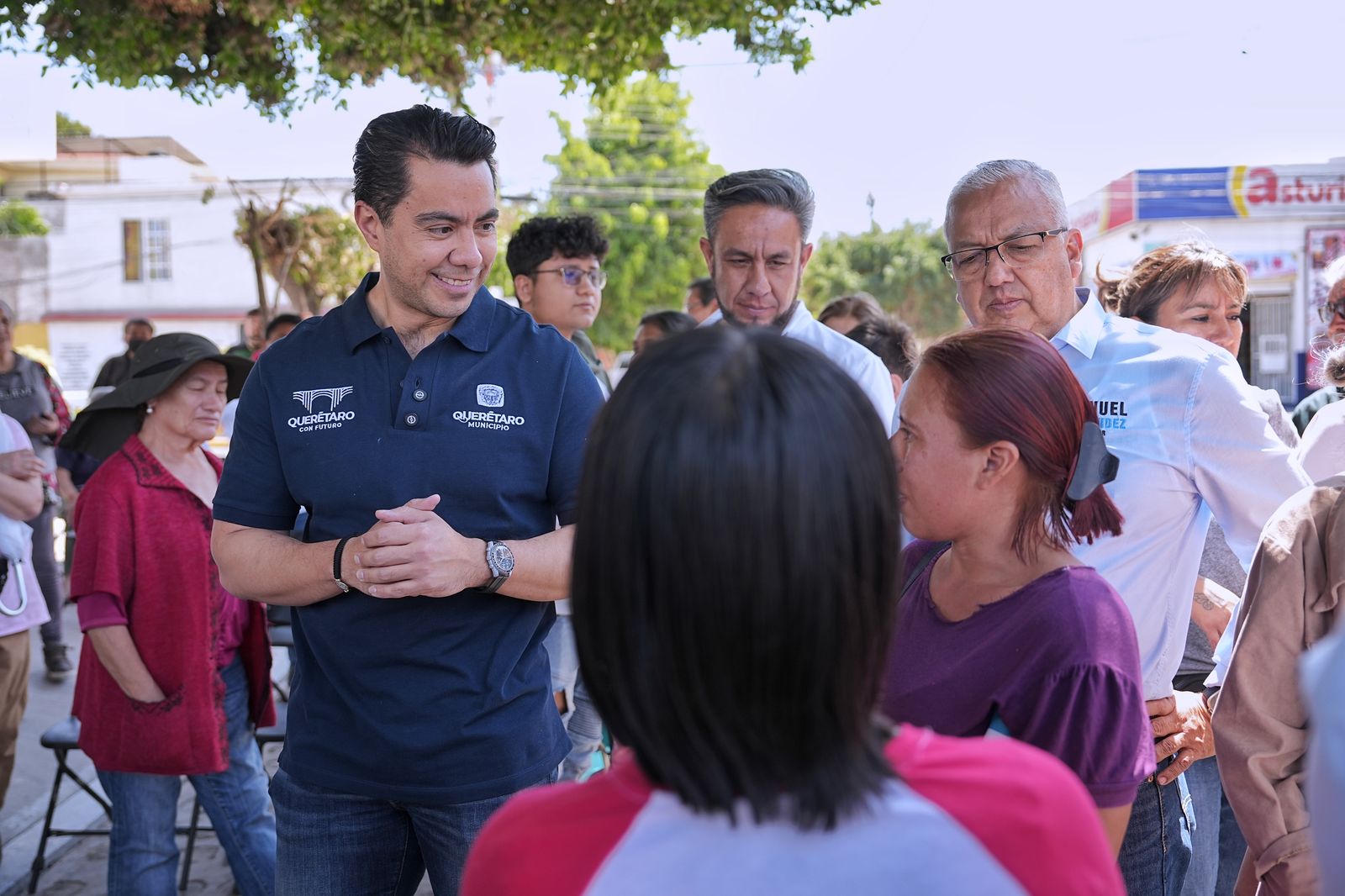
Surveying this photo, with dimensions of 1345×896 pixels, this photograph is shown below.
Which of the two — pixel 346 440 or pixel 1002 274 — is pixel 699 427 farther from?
pixel 1002 274

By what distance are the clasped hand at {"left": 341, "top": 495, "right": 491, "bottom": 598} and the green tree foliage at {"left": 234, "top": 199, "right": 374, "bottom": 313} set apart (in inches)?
318

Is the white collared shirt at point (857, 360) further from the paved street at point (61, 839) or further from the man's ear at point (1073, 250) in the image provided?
the paved street at point (61, 839)

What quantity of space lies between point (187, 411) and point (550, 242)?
→ 1.94m

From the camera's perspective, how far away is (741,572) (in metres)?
1.02

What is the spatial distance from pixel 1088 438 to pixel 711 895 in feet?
3.87

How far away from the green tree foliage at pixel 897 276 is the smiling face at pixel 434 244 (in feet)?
140

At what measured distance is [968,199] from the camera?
9.71 feet

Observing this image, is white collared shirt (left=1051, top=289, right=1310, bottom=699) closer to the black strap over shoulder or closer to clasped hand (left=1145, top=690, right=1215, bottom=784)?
clasped hand (left=1145, top=690, right=1215, bottom=784)

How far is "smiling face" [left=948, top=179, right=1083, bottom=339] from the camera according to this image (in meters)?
2.89

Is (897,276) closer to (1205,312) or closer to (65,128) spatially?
(65,128)

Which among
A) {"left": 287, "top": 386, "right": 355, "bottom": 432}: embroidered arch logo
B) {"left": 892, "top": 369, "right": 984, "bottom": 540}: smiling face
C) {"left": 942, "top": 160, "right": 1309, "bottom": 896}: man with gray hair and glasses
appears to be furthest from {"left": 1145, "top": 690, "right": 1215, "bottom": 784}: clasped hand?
{"left": 287, "top": 386, "right": 355, "bottom": 432}: embroidered arch logo

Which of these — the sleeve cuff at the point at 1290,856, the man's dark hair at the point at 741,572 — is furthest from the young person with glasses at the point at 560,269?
the man's dark hair at the point at 741,572

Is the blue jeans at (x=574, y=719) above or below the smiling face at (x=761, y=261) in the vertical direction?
below

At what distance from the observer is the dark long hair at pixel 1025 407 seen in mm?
1865
